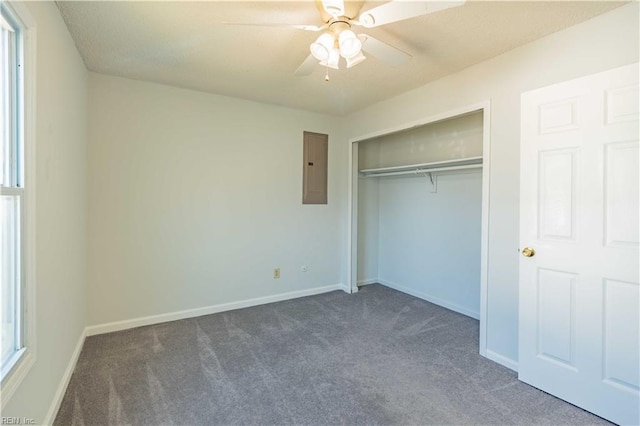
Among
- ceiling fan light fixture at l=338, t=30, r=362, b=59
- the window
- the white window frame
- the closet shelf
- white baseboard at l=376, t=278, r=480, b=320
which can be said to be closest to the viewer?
the window

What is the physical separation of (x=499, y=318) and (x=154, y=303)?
3.28m

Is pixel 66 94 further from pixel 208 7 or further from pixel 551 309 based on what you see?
pixel 551 309

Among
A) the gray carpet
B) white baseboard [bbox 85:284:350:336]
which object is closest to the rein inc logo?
the gray carpet

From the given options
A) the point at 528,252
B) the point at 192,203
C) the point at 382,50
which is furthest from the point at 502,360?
the point at 192,203

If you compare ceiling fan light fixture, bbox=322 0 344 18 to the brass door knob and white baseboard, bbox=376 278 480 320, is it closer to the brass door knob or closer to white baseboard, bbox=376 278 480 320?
the brass door knob

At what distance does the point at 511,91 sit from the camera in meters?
2.43

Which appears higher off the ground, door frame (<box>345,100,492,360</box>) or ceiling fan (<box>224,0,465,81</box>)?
ceiling fan (<box>224,0,465,81</box>)

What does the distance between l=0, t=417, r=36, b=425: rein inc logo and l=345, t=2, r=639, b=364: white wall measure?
2.98m

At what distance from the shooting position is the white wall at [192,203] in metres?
2.99

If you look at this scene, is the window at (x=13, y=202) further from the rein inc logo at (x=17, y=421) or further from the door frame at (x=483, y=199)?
the door frame at (x=483, y=199)

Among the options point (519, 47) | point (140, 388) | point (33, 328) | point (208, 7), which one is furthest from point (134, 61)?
point (519, 47)

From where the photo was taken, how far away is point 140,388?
211cm

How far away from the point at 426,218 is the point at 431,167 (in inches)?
28.2

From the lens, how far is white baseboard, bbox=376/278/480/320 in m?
3.51
